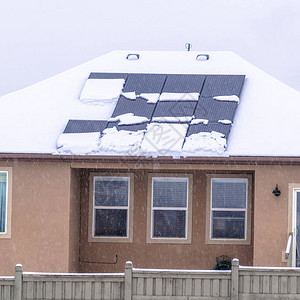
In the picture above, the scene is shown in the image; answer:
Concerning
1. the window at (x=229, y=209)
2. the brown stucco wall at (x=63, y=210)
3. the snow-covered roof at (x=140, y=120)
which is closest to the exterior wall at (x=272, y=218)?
the brown stucco wall at (x=63, y=210)

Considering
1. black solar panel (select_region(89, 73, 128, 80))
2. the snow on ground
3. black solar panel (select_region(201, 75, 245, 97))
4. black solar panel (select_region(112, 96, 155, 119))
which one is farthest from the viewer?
black solar panel (select_region(89, 73, 128, 80))

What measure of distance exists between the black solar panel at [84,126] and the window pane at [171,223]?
8.02ft

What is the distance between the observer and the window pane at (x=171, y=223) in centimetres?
1709

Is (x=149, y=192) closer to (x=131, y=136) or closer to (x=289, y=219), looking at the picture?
(x=131, y=136)

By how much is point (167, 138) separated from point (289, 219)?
3.15 m

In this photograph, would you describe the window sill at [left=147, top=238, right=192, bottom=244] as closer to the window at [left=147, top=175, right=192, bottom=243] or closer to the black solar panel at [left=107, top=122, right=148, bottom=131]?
the window at [left=147, top=175, right=192, bottom=243]

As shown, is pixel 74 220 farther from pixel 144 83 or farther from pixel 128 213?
pixel 144 83

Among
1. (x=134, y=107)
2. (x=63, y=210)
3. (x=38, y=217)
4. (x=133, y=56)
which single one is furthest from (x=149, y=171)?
(x=133, y=56)

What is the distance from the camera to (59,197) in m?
16.0

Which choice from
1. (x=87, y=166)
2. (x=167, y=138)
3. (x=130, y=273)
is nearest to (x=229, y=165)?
(x=167, y=138)

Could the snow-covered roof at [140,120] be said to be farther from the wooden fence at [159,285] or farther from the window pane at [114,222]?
the wooden fence at [159,285]

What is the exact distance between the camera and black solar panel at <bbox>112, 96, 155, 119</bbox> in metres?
17.3

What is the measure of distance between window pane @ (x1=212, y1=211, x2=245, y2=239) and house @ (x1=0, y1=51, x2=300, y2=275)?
0.08ft

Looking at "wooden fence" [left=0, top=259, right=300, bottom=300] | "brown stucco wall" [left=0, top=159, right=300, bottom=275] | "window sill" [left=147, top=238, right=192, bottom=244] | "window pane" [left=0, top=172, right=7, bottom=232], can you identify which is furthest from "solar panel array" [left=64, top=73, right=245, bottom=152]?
"wooden fence" [left=0, top=259, right=300, bottom=300]
